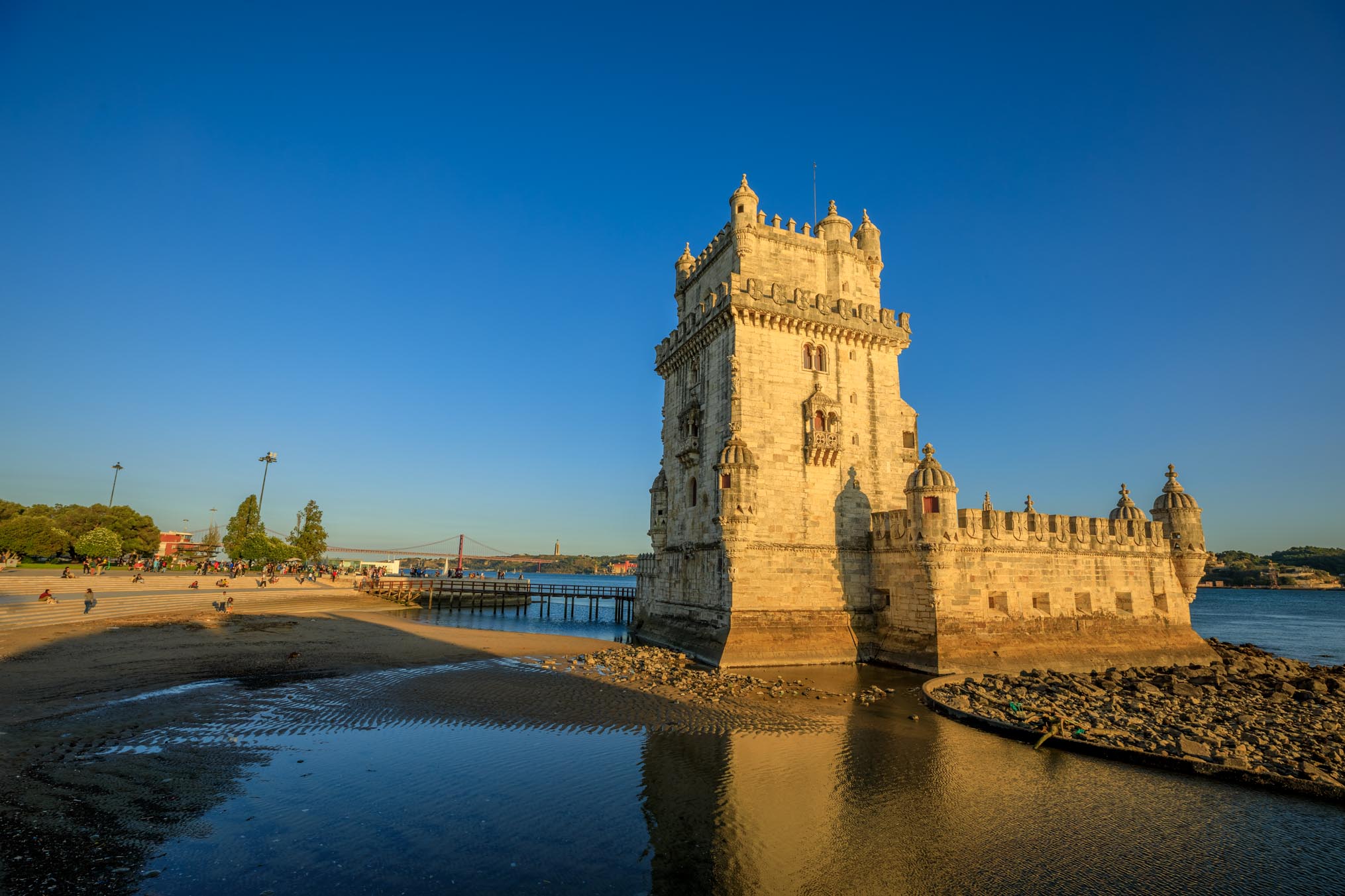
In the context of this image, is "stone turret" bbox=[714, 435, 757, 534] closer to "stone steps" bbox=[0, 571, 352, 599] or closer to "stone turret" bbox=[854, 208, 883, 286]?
"stone turret" bbox=[854, 208, 883, 286]

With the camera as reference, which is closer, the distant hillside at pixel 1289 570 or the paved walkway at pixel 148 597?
the paved walkway at pixel 148 597

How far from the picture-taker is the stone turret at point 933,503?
2411cm

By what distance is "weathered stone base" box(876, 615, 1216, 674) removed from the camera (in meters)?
23.7

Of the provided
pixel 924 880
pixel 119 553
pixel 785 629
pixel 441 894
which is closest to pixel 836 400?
pixel 785 629

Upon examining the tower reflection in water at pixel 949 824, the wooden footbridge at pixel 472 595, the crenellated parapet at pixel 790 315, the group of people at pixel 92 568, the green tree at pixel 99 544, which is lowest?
the wooden footbridge at pixel 472 595

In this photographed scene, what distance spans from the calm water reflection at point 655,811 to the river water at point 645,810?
0.16 ft

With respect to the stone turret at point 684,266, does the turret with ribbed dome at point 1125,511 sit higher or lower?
lower

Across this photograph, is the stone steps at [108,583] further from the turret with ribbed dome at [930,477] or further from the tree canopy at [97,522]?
the turret with ribbed dome at [930,477]

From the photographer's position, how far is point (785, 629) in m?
24.7

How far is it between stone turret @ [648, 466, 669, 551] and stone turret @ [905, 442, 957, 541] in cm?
Result: 1237

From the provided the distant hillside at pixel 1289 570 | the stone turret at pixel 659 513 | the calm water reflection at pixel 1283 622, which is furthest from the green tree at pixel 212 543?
the distant hillside at pixel 1289 570

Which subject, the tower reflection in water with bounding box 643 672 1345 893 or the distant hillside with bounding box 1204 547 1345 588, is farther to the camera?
the distant hillside with bounding box 1204 547 1345 588

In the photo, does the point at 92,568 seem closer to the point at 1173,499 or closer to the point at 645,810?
the point at 645,810

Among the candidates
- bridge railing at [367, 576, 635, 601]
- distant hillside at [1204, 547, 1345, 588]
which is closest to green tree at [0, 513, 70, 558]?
bridge railing at [367, 576, 635, 601]
